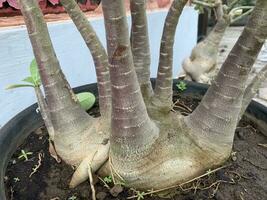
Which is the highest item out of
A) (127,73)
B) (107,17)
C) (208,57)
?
(107,17)

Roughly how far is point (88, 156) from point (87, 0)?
0.80 meters

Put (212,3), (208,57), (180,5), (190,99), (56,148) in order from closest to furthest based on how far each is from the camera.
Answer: (180,5)
(56,148)
(190,99)
(212,3)
(208,57)

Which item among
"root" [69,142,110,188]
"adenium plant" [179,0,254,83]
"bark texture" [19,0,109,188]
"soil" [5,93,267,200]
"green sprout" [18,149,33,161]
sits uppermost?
"bark texture" [19,0,109,188]

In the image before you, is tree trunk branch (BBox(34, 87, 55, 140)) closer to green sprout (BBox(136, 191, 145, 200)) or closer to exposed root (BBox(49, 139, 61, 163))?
exposed root (BBox(49, 139, 61, 163))

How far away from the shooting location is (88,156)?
2.33 feet

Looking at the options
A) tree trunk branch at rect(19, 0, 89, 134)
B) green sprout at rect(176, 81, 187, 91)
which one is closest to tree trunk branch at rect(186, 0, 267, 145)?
tree trunk branch at rect(19, 0, 89, 134)

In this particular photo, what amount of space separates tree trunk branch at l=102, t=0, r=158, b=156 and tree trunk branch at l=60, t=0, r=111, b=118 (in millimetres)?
128

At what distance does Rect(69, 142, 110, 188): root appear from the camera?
691 mm

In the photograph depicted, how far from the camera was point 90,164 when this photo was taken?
694mm

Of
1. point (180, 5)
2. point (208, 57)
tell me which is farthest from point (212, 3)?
point (180, 5)

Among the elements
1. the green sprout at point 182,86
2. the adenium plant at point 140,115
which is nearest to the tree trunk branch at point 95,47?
the adenium plant at point 140,115

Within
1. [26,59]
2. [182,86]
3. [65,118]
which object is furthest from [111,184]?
[26,59]

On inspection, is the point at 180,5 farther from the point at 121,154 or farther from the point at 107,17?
the point at 121,154

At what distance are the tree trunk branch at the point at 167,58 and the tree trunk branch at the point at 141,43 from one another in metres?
0.05
